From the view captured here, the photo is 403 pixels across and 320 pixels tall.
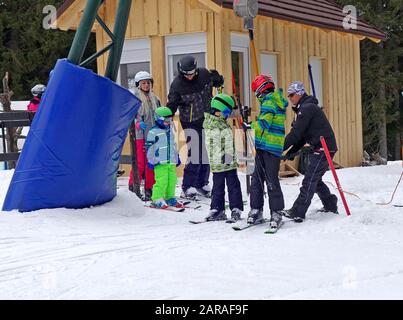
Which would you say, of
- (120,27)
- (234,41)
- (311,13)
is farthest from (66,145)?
(311,13)

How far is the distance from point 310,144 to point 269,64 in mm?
6318

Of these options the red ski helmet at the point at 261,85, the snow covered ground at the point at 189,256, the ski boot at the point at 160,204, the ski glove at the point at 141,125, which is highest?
the red ski helmet at the point at 261,85

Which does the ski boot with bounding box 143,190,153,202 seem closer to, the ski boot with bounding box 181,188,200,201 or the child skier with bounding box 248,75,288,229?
the ski boot with bounding box 181,188,200,201

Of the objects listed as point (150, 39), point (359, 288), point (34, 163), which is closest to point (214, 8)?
point (150, 39)

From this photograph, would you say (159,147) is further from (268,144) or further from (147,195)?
(268,144)

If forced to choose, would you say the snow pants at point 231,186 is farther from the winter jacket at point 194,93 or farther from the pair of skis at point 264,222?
the winter jacket at point 194,93

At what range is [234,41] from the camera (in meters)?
13.9

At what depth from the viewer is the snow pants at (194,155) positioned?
35.8 feet

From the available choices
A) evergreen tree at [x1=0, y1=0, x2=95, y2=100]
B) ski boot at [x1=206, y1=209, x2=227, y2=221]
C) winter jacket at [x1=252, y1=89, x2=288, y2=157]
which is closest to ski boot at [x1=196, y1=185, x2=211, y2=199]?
ski boot at [x1=206, y1=209, x2=227, y2=221]

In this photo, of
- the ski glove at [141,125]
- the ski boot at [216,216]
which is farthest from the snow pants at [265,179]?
the ski glove at [141,125]

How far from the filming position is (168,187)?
10078mm

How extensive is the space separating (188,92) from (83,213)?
9.36 ft

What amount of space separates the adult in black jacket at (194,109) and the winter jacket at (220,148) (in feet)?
6.44

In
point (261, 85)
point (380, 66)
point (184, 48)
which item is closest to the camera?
point (261, 85)
